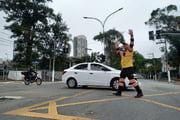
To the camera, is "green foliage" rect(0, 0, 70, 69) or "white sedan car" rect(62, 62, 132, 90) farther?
"green foliage" rect(0, 0, 70, 69)

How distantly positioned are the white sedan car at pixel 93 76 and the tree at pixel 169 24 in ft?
93.1

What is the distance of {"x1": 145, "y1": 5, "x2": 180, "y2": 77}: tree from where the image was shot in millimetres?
34875

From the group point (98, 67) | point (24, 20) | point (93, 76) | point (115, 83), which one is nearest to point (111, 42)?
point (24, 20)

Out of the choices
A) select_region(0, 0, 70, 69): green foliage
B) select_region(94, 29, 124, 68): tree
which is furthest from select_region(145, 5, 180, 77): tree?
select_region(0, 0, 70, 69): green foliage

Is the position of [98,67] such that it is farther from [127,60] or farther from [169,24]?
[169,24]

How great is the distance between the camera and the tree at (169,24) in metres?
34.9

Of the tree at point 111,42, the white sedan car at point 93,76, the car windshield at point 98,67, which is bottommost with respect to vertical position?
the white sedan car at point 93,76

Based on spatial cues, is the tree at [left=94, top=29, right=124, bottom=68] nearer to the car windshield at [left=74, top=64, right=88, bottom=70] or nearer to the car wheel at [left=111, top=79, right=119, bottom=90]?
the car windshield at [left=74, top=64, right=88, bottom=70]

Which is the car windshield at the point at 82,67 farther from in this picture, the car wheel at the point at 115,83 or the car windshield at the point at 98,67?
the car wheel at the point at 115,83

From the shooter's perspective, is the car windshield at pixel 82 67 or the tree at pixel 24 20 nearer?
the car windshield at pixel 82 67

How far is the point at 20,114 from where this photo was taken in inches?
146

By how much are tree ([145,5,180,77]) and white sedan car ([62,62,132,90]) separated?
28.4 meters

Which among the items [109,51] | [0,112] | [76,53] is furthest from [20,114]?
[76,53]

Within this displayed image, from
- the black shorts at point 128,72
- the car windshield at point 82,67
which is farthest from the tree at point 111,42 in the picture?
the black shorts at point 128,72
